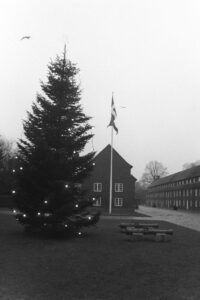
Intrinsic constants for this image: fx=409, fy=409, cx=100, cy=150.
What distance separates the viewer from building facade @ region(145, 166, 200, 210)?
240 feet

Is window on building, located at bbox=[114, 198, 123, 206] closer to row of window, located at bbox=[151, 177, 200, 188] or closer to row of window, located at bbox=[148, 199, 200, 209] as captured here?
row of window, located at bbox=[148, 199, 200, 209]

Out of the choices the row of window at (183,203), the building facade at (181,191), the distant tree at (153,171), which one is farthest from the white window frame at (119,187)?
the distant tree at (153,171)

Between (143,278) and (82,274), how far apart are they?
1.39 m

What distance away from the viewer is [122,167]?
196ft

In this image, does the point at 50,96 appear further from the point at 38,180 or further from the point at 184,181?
the point at 184,181

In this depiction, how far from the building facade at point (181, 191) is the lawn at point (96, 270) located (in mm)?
57804

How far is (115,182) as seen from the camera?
5941 centimetres

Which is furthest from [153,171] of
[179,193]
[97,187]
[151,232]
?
[151,232]

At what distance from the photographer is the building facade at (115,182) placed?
193 ft

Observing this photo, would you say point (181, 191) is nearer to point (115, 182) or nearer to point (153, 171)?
point (115, 182)

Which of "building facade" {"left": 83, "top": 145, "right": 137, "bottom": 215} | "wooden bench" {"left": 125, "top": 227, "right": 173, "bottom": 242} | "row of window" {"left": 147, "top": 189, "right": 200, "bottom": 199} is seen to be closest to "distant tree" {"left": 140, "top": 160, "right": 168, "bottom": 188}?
"row of window" {"left": 147, "top": 189, "right": 200, "bottom": 199}

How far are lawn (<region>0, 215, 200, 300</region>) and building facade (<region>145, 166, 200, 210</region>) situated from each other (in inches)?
2276

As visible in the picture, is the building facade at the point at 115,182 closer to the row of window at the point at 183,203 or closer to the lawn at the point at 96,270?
the row of window at the point at 183,203

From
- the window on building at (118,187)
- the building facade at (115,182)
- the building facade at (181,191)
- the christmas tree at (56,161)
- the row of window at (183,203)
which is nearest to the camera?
the christmas tree at (56,161)
